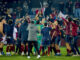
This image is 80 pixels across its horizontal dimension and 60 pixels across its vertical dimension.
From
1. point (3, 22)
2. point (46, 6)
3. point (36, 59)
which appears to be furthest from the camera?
point (46, 6)

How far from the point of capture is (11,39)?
50.2ft

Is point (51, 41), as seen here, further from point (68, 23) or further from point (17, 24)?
point (17, 24)

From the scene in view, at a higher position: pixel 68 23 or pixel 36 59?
pixel 68 23

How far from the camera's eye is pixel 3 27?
15828mm

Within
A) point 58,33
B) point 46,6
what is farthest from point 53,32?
point 46,6

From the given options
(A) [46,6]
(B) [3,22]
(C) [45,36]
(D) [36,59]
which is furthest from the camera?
(A) [46,6]

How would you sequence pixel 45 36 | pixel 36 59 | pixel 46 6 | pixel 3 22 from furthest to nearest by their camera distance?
pixel 46 6 → pixel 3 22 → pixel 45 36 → pixel 36 59

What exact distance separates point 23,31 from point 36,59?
2.12 meters

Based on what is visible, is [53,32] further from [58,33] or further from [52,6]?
[52,6]

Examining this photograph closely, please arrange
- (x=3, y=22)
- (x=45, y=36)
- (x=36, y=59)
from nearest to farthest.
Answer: (x=36, y=59)
(x=45, y=36)
(x=3, y=22)

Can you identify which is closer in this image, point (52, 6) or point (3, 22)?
point (3, 22)

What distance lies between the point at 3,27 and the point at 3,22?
29 centimetres

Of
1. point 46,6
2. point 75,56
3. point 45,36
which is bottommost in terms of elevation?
point 75,56

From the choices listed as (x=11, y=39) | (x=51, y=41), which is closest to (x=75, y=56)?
(x=51, y=41)
